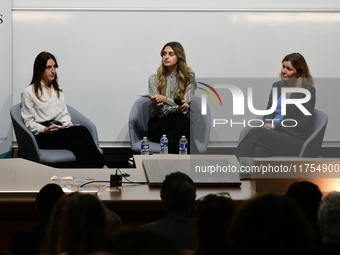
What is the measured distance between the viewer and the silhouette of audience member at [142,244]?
118cm

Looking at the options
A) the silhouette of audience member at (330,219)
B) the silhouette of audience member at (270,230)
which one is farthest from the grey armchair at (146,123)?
the silhouette of audience member at (270,230)

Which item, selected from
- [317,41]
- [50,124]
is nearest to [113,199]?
[50,124]

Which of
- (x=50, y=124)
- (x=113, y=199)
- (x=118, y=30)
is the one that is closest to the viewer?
(x=113, y=199)

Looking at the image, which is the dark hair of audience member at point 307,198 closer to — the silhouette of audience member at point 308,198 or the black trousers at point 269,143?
the silhouette of audience member at point 308,198

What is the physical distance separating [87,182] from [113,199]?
1.36 ft

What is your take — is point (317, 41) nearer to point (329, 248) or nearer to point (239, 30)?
point (239, 30)

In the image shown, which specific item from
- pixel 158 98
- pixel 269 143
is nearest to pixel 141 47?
pixel 158 98

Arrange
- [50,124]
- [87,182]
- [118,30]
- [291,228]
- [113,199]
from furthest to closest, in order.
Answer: [118,30] → [50,124] → [87,182] → [113,199] → [291,228]

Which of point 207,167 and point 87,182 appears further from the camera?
point 207,167

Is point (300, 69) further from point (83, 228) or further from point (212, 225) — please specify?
point (83, 228)

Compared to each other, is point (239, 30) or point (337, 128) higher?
point (239, 30)

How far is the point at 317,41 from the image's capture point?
6898 mm

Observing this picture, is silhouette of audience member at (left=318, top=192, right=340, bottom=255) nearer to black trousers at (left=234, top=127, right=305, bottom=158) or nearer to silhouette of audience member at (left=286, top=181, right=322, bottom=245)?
silhouette of audience member at (left=286, top=181, right=322, bottom=245)

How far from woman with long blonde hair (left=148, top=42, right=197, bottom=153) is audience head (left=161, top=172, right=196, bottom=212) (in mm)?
3054
